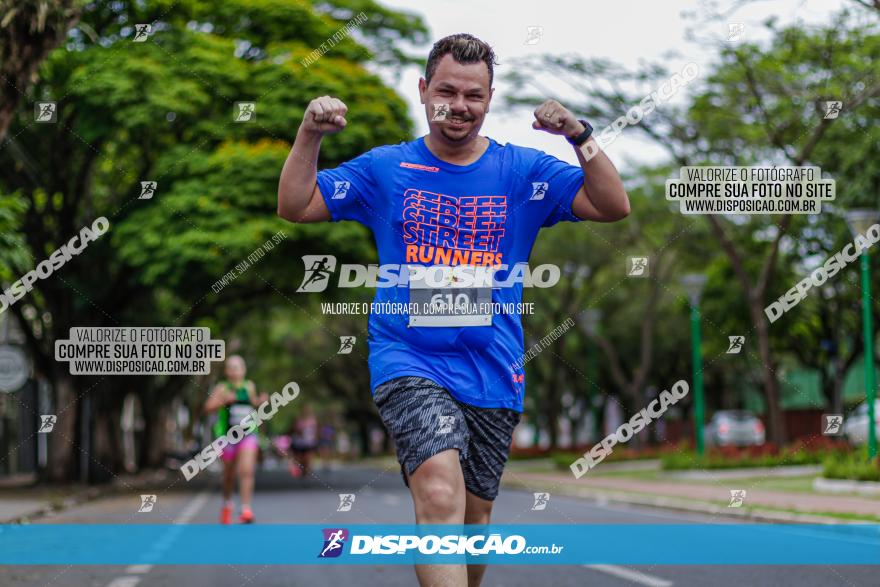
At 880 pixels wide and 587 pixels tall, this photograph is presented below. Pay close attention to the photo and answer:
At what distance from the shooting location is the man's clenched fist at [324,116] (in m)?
3.61

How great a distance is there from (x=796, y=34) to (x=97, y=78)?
11.2 meters

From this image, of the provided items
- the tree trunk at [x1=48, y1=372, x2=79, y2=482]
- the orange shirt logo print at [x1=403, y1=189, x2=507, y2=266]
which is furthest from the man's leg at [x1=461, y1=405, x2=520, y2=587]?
the tree trunk at [x1=48, y1=372, x2=79, y2=482]

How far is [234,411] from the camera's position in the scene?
38.4ft

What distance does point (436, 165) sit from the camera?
3914mm

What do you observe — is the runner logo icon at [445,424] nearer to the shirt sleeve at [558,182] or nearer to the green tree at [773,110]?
the shirt sleeve at [558,182]

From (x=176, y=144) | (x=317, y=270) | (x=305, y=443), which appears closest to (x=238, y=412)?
(x=317, y=270)

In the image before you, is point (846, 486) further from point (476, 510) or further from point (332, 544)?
point (476, 510)

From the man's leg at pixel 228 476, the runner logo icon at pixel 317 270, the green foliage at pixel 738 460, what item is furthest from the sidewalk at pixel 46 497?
the green foliage at pixel 738 460

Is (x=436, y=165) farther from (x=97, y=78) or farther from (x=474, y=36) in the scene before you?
(x=97, y=78)

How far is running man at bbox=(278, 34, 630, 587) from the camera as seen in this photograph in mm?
3686

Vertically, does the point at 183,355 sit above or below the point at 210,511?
above

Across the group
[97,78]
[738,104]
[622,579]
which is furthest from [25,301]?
[622,579]

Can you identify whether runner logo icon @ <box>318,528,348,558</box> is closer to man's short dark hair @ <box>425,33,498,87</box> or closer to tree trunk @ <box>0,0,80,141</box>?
man's short dark hair @ <box>425,33,498,87</box>

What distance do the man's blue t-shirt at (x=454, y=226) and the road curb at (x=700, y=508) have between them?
7.66 meters
